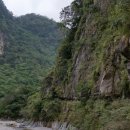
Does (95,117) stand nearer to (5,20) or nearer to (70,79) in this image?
(70,79)

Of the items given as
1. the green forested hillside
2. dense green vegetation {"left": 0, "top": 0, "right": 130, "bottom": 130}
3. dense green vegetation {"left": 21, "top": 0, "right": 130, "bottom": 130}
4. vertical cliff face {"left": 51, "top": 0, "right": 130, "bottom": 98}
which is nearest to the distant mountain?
the green forested hillside

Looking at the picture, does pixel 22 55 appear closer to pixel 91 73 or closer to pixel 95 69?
pixel 91 73

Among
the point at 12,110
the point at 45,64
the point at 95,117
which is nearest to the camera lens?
the point at 95,117

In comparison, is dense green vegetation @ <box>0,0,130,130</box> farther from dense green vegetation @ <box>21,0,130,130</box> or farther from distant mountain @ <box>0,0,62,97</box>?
distant mountain @ <box>0,0,62,97</box>

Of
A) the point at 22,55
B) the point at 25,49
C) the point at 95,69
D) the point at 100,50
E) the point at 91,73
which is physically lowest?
the point at 91,73

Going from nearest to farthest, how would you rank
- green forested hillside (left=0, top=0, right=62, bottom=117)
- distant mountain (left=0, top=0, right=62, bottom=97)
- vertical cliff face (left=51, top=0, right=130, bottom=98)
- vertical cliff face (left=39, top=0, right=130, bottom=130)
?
vertical cliff face (left=39, top=0, right=130, bottom=130) → vertical cliff face (left=51, top=0, right=130, bottom=98) → green forested hillside (left=0, top=0, right=62, bottom=117) → distant mountain (left=0, top=0, right=62, bottom=97)

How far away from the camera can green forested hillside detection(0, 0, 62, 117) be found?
7864 cm

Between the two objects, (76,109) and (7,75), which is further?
(7,75)

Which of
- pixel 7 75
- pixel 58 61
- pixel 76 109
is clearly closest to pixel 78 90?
Result: pixel 76 109

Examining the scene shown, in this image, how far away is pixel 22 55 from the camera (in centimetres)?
12850

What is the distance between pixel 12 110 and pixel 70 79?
28146 millimetres

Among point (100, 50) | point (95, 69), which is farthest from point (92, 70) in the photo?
point (100, 50)

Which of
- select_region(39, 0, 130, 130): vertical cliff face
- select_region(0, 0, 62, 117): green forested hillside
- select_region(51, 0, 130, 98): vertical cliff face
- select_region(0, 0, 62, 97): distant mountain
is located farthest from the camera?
select_region(0, 0, 62, 97): distant mountain

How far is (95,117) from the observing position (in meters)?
34.1
